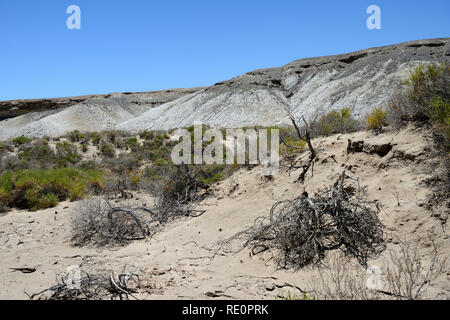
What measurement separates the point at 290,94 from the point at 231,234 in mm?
30080

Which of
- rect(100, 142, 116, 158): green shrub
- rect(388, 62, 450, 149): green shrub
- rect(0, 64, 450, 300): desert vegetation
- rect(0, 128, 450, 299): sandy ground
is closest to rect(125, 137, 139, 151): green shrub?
rect(100, 142, 116, 158): green shrub

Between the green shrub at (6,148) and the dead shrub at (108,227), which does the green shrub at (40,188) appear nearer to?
the dead shrub at (108,227)

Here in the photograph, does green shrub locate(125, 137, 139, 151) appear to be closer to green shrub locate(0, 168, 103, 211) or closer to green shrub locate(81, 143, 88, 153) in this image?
green shrub locate(81, 143, 88, 153)

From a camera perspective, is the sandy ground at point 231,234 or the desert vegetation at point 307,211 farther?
the sandy ground at point 231,234

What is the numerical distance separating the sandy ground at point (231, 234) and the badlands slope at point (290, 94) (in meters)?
17.5

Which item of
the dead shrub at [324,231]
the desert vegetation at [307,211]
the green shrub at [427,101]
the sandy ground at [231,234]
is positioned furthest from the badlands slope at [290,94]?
the dead shrub at [324,231]

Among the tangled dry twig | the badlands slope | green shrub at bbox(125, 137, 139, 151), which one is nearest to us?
the tangled dry twig

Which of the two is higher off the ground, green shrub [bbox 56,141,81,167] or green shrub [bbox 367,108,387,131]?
green shrub [bbox 367,108,387,131]

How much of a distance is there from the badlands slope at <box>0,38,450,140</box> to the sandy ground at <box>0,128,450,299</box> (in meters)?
17.5

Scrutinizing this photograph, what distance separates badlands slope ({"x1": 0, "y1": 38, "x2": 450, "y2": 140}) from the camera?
25.8 m

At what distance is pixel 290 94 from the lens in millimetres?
33969

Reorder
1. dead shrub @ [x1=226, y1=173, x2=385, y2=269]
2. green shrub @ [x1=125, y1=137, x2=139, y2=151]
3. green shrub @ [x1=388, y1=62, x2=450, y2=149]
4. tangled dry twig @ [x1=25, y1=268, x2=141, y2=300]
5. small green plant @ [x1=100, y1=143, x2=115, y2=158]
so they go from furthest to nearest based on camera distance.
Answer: green shrub @ [x1=125, y1=137, x2=139, y2=151], small green plant @ [x1=100, y1=143, x2=115, y2=158], green shrub @ [x1=388, y1=62, x2=450, y2=149], dead shrub @ [x1=226, y1=173, x2=385, y2=269], tangled dry twig @ [x1=25, y1=268, x2=141, y2=300]

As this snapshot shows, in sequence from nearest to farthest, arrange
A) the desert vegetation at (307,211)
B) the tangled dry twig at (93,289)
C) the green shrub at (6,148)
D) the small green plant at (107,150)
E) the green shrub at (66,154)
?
the desert vegetation at (307,211)
the tangled dry twig at (93,289)
the green shrub at (66,154)
the small green plant at (107,150)
the green shrub at (6,148)

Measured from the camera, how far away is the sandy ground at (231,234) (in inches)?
159
